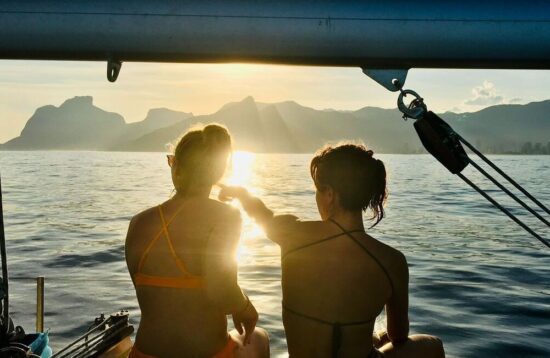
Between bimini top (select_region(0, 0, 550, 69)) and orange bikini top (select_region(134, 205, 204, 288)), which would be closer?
bimini top (select_region(0, 0, 550, 69))

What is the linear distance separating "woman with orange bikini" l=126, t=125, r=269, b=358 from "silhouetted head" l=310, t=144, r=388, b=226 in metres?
0.46

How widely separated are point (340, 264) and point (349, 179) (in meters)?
0.43

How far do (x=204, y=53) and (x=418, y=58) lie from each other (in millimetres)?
749

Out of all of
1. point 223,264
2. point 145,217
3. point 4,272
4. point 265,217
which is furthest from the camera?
point 4,272

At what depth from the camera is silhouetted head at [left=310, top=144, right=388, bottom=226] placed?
306cm

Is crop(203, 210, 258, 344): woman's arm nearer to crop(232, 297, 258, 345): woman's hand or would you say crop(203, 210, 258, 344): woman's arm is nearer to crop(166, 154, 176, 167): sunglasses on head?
crop(232, 297, 258, 345): woman's hand

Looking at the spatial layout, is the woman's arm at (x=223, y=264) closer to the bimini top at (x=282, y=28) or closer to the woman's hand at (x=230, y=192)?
the woman's hand at (x=230, y=192)

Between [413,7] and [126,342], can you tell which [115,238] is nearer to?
[126,342]

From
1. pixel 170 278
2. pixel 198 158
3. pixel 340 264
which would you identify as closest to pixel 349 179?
pixel 340 264

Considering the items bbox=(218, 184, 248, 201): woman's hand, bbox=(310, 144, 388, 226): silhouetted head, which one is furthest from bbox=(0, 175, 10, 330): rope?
bbox=(310, 144, 388, 226): silhouetted head

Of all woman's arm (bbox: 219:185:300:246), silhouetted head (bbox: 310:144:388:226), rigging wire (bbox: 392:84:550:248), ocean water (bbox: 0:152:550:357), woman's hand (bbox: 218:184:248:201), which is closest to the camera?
rigging wire (bbox: 392:84:550:248)

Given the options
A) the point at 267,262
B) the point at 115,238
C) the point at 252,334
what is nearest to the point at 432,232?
the point at 267,262

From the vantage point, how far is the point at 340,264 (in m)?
3.13

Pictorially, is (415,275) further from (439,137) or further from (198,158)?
(439,137)
